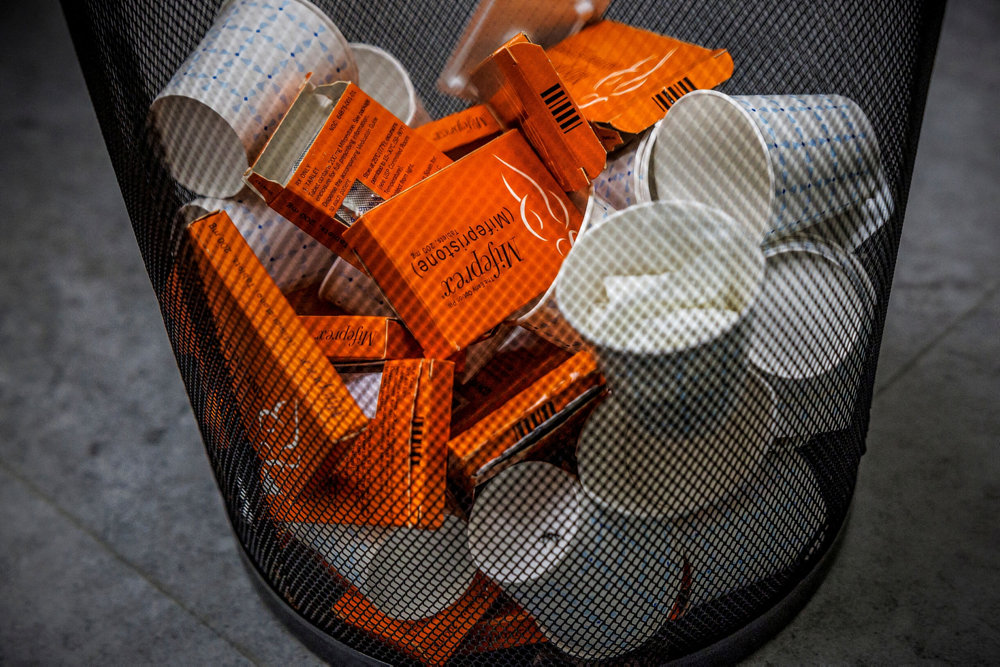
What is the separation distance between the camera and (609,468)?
0.80 meters

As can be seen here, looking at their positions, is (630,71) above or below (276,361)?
above

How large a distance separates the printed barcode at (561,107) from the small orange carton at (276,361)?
332 millimetres

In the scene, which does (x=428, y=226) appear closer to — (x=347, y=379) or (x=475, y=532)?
(x=347, y=379)

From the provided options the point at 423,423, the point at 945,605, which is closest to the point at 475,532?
the point at 423,423

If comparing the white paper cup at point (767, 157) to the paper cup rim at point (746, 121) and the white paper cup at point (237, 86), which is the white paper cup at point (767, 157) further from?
the white paper cup at point (237, 86)

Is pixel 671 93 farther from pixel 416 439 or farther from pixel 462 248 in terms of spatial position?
pixel 416 439

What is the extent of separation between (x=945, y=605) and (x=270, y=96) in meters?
0.98

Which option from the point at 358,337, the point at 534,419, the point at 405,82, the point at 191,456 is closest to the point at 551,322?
the point at 534,419

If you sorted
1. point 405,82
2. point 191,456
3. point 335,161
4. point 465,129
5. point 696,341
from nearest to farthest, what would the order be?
1. point 696,341
2. point 335,161
3. point 465,129
4. point 405,82
5. point 191,456

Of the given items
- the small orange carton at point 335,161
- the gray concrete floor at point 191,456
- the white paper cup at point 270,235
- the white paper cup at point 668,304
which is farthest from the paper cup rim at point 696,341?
the gray concrete floor at point 191,456

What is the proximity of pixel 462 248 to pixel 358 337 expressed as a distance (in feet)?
0.49

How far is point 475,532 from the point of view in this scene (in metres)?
0.84

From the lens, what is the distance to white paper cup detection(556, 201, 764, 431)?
737mm

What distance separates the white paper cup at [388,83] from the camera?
1052 millimetres
